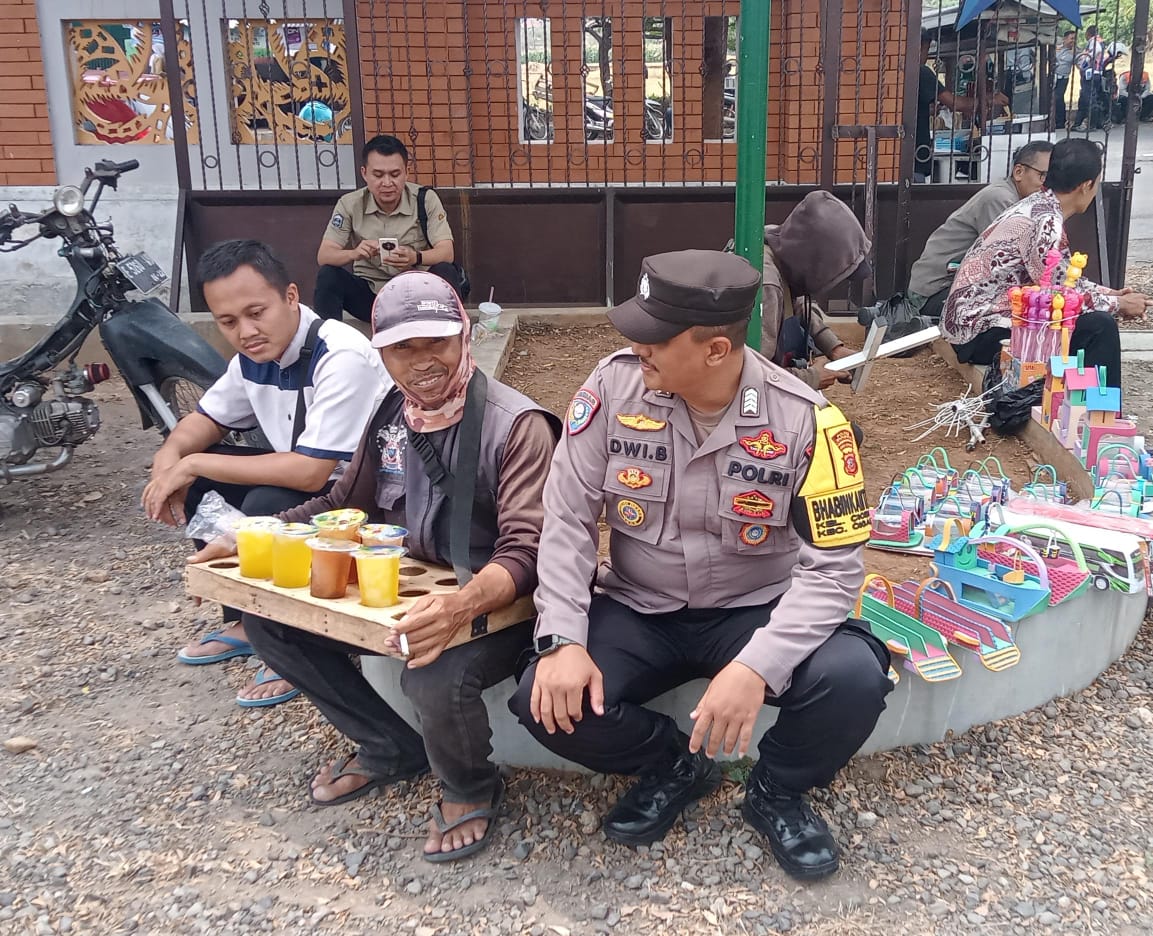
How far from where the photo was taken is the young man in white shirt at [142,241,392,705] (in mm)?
2873

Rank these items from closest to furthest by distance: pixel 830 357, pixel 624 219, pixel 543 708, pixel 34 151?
pixel 543 708 < pixel 830 357 < pixel 624 219 < pixel 34 151

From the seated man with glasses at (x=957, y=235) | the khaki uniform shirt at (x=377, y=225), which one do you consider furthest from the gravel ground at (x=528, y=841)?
the khaki uniform shirt at (x=377, y=225)

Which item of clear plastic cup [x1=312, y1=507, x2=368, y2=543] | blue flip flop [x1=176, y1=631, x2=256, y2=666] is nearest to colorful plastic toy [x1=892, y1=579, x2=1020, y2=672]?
clear plastic cup [x1=312, y1=507, x2=368, y2=543]

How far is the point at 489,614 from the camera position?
2.27m

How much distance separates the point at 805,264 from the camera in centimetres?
369

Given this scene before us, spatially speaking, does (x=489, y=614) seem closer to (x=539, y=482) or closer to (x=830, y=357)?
(x=539, y=482)

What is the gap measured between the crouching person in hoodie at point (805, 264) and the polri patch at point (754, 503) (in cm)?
147

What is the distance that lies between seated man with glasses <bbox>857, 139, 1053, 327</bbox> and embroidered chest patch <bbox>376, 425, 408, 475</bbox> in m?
3.42

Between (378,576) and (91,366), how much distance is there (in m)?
3.05

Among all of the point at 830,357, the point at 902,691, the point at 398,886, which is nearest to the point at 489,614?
the point at 398,886

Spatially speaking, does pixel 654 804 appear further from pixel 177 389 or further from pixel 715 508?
pixel 177 389

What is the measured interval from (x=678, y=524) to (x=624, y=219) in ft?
17.4

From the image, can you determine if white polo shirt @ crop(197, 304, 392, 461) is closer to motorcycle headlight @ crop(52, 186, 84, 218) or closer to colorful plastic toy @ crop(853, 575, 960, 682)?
colorful plastic toy @ crop(853, 575, 960, 682)

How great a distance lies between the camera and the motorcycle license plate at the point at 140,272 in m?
4.37
